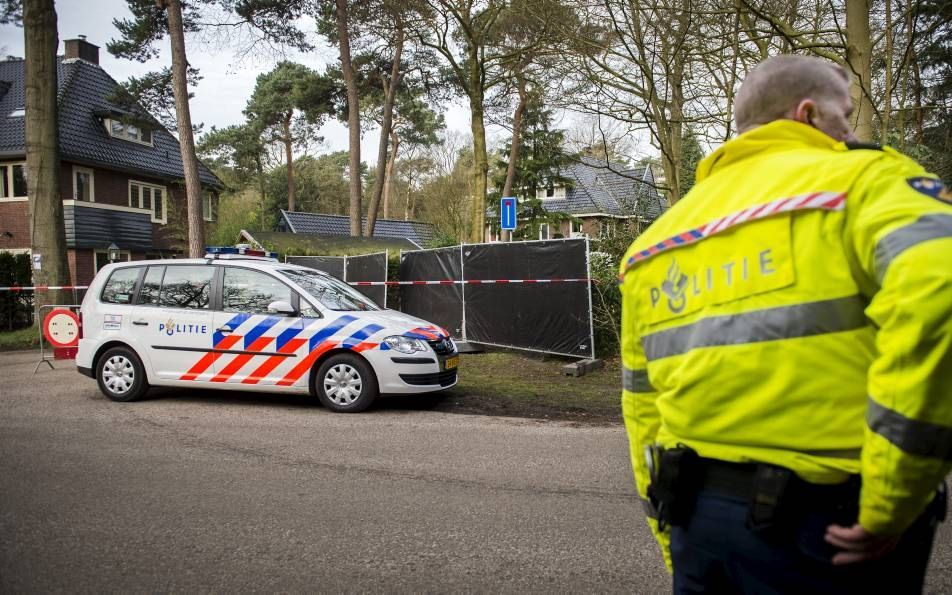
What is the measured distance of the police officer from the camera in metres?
1.32

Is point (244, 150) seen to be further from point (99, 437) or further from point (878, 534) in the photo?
point (878, 534)

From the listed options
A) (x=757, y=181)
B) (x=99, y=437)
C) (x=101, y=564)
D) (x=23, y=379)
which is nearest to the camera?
(x=757, y=181)

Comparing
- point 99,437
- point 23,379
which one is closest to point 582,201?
point 23,379

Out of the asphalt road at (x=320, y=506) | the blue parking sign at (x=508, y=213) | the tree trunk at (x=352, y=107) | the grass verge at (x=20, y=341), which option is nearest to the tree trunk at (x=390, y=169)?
the tree trunk at (x=352, y=107)

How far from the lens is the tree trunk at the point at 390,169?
46.7 metres

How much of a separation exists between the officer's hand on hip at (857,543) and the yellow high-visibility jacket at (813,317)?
0.12 feet

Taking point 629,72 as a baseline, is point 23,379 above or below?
below

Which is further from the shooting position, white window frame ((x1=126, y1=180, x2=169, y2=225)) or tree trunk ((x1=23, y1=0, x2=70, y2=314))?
white window frame ((x1=126, y1=180, x2=169, y2=225))

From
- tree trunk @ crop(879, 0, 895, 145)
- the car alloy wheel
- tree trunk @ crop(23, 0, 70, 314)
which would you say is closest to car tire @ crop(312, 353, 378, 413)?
the car alloy wheel

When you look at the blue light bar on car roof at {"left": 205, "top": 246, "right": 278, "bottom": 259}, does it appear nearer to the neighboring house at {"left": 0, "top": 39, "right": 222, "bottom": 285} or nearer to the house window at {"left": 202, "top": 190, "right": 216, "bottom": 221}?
the neighboring house at {"left": 0, "top": 39, "right": 222, "bottom": 285}

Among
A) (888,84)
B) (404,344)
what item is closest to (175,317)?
(404,344)

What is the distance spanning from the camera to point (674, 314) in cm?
172

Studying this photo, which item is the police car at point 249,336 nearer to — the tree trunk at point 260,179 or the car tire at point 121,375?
the car tire at point 121,375

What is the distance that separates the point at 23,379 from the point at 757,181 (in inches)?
482
